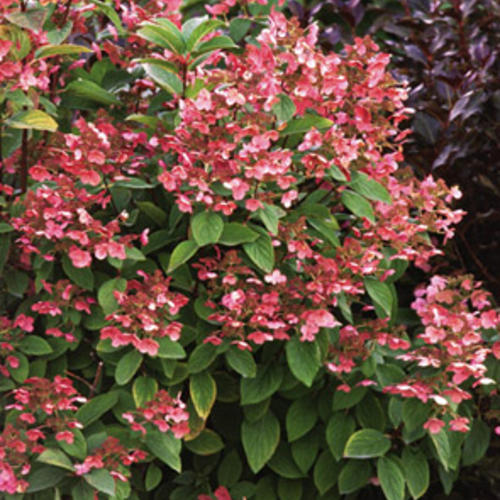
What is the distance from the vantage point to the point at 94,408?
72.0 inches

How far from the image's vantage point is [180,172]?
1679 mm

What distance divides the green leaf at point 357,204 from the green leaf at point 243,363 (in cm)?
42

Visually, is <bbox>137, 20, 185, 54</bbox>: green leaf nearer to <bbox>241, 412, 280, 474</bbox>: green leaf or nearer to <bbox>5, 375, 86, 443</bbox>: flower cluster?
<bbox>5, 375, 86, 443</bbox>: flower cluster

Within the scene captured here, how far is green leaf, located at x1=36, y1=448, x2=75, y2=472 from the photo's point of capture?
1.65m

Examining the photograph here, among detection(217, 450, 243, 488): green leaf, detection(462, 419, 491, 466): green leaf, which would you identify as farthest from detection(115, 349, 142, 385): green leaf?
detection(462, 419, 491, 466): green leaf

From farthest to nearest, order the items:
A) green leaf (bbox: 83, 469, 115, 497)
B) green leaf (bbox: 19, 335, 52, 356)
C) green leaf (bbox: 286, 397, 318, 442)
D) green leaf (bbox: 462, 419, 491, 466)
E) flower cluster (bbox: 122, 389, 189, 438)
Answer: green leaf (bbox: 462, 419, 491, 466)
green leaf (bbox: 286, 397, 318, 442)
green leaf (bbox: 19, 335, 52, 356)
flower cluster (bbox: 122, 389, 189, 438)
green leaf (bbox: 83, 469, 115, 497)

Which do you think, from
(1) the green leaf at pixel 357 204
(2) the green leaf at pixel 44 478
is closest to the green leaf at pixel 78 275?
(2) the green leaf at pixel 44 478

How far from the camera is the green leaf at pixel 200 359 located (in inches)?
73.2

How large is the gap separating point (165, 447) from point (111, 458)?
0.12 meters

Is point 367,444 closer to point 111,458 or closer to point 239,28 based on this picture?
point 111,458

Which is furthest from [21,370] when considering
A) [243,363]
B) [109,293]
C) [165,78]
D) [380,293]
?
[380,293]

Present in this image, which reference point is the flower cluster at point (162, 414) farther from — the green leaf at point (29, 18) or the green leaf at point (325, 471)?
the green leaf at point (29, 18)

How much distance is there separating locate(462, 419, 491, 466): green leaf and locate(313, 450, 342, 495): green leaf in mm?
341

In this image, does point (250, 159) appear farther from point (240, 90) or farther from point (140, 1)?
point (140, 1)
